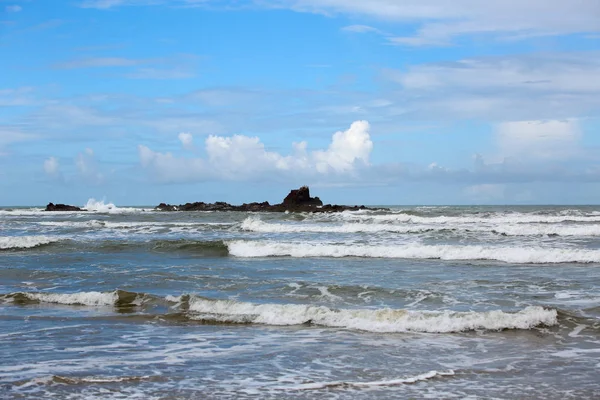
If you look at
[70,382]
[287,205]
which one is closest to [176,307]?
[70,382]

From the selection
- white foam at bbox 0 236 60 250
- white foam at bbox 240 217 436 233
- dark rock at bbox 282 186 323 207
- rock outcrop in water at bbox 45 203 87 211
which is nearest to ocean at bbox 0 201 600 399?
white foam at bbox 0 236 60 250

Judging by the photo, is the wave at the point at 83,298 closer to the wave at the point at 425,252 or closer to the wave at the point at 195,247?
the wave at the point at 425,252

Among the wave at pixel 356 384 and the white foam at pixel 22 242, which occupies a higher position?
the white foam at pixel 22 242

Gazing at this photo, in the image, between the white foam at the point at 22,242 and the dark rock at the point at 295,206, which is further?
the dark rock at the point at 295,206

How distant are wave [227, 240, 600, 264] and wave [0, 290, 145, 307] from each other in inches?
324

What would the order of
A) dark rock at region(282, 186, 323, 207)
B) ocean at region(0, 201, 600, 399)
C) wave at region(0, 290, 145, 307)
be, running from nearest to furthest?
ocean at region(0, 201, 600, 399) → wave at region(0, 290, 145, 307) → dark rock at region(282, 186, 323, 207)

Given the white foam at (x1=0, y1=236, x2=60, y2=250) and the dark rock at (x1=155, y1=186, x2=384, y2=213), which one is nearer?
the white foam at (x1=0, y1=236, x2=60, y2=250)

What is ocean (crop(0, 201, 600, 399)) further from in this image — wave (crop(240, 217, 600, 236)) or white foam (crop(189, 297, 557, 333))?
wave (crop(240, 217, 600, 236))

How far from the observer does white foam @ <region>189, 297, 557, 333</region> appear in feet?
29.6

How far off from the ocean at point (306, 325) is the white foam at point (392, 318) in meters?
0.03

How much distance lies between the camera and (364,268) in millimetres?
16281

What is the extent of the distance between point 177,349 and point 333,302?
4186 mm

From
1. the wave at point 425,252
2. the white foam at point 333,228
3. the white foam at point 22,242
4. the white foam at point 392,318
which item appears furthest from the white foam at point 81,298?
the white foam at point 333,228

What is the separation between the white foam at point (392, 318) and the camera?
902 cm
